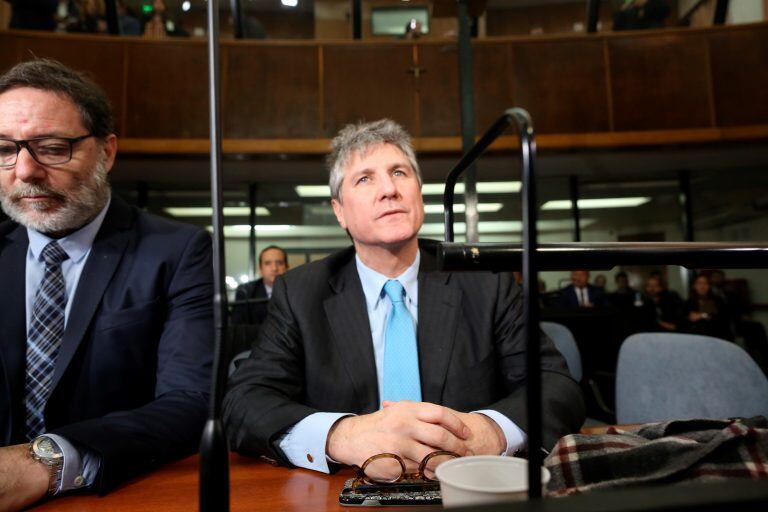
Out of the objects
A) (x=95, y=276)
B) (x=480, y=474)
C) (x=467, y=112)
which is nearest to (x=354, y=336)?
(x=95, y=276)

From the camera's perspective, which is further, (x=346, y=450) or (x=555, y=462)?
(x=346, y=450)

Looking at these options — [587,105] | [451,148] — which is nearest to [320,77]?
[451,148]

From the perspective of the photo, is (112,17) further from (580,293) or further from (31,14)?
(580,293)

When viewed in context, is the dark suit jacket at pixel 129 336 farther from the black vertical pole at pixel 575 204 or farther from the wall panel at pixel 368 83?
the black vertical pole at pixel 575 204

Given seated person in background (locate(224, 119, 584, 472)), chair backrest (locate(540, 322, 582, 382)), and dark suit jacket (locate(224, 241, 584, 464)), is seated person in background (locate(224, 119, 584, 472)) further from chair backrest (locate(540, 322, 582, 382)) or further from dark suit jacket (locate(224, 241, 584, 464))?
chair backrest (locate(540, 322, 582, 382))

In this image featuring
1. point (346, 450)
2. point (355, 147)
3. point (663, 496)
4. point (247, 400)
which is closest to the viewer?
point (663, 496)

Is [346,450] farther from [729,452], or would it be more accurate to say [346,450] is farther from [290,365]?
[729,452]

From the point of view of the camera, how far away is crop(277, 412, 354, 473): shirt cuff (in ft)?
3.73

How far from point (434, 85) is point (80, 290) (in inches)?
219

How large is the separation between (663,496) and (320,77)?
6.61 meters

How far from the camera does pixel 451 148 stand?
6098 millimetres

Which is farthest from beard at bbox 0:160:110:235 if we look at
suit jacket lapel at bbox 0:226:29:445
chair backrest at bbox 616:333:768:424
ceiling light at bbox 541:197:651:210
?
ceiling light at bbox 541:197:651:210

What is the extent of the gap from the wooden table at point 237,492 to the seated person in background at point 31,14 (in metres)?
6.99

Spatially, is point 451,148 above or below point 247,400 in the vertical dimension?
above
